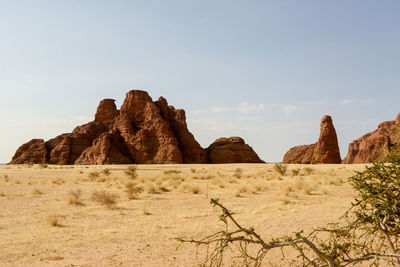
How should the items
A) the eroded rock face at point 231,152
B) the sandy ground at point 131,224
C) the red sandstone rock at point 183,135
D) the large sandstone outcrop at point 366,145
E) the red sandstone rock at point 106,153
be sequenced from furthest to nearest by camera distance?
the large sandstone outcrop at point 366,145, the eroded rock face at point 231,152, the red sandstone rock at point 183,135, the red sandstone rock at point 106,153, the sandy ground at point 131,224

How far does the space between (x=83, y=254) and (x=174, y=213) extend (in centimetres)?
499

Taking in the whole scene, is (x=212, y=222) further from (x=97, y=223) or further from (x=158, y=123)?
(x=158, y=123)

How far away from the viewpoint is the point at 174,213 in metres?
11.2

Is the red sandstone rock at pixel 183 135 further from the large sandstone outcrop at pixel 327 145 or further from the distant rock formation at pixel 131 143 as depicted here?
the large sandstone outcrop at pixel 327 145

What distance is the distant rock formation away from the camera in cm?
7750

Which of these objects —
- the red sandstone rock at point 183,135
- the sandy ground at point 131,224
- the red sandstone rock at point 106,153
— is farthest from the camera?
the red sandstone rock at point 183,135

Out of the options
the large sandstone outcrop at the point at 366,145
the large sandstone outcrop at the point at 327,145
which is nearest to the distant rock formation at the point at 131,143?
the large sandstone outcrop at the point at 327,145

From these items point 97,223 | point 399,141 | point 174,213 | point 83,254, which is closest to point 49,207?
point 97,223

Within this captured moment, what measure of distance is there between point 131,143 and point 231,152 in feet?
85.3

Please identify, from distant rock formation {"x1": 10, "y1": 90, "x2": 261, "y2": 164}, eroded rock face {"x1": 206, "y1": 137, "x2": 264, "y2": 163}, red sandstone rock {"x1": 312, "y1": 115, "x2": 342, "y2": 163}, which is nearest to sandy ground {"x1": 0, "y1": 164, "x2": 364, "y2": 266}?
red sandstone rock {"x1": 312, "y1": 115, "x2": 342, "y2": 163}

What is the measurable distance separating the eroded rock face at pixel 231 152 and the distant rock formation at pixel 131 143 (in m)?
0.26

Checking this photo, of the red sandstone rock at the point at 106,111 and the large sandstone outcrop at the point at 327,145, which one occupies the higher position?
the red sandstone rock at the point at 106,111

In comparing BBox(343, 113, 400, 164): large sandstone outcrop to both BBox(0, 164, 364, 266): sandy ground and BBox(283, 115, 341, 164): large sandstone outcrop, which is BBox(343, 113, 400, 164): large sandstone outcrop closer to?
BBox(283, 115, 341, 164): large sandstone outcrop

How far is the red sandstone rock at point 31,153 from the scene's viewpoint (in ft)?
273
